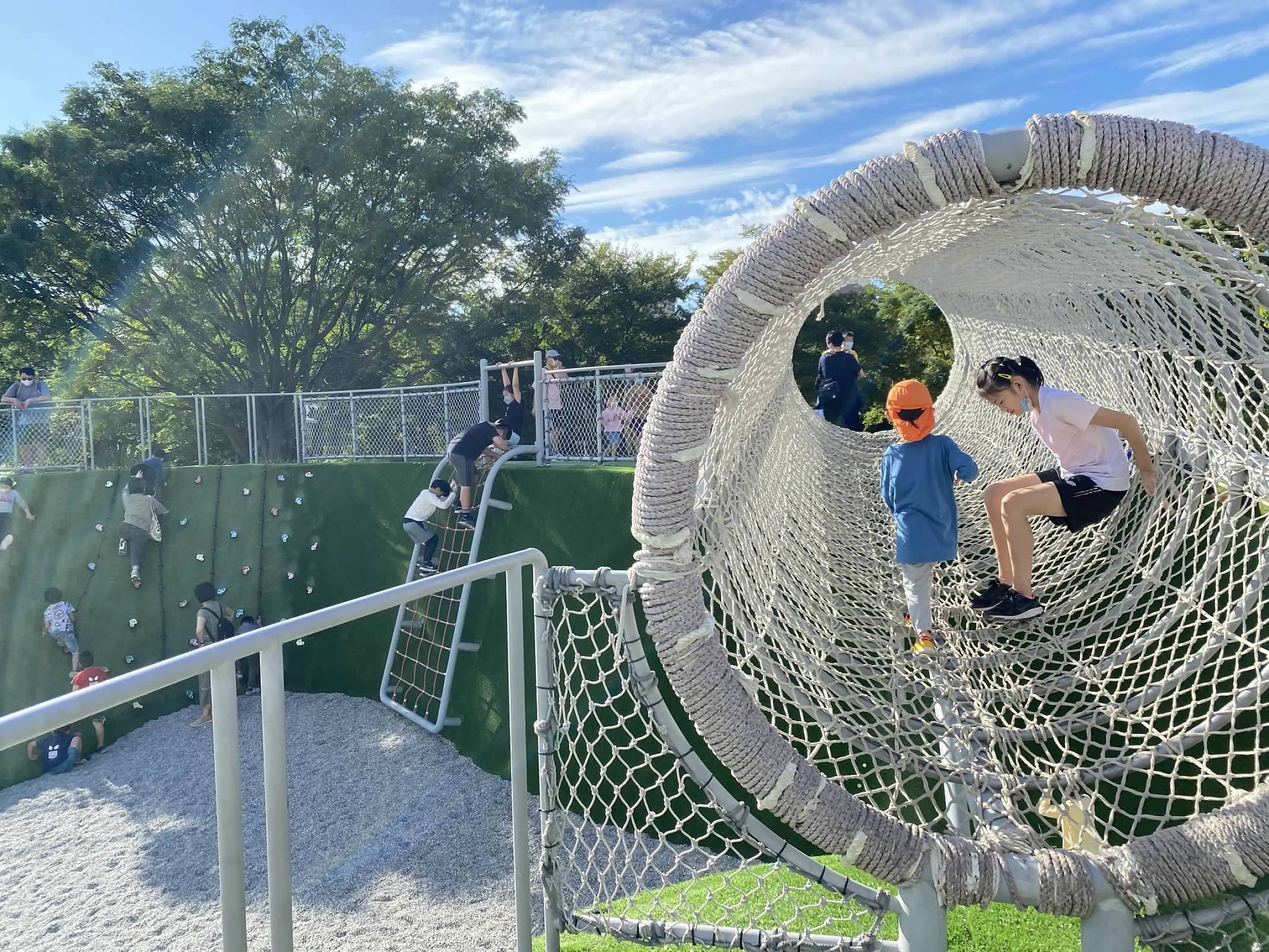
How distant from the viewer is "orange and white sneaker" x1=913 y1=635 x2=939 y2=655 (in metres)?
2.73

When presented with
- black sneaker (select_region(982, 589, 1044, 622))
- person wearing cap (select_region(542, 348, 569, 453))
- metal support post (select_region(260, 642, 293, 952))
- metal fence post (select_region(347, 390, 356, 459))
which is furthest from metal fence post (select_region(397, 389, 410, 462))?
metal support post (select_region(260, 642, 293, 952))

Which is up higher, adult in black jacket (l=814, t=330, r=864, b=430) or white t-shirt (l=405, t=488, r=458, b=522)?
adult in black jacket (l=814, t=330, r=864, b=430)

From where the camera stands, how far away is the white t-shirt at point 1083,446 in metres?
2.84

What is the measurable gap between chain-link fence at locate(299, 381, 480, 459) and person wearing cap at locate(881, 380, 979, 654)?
7.07 m

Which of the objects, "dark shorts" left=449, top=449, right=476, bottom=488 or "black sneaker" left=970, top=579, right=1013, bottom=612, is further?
"dark shorts" left=449, top=449, right=476, bottom=488

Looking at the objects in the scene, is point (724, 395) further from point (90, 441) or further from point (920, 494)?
point (90, 441)

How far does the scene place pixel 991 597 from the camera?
121 inches

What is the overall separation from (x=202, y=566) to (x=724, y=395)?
416 inches

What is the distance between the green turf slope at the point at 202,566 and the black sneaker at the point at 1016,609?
5.31 m

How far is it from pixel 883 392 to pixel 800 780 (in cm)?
1513

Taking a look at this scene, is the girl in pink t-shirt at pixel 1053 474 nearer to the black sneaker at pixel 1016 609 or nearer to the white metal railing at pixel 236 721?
the black sneaker at pixel 1016 609

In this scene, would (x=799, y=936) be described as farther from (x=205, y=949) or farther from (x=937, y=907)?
(x=205, y=949)

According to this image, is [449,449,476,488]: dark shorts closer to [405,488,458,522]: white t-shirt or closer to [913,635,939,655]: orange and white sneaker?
[405,488,458,522]: white t-shirt

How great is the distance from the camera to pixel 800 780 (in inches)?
62.2
